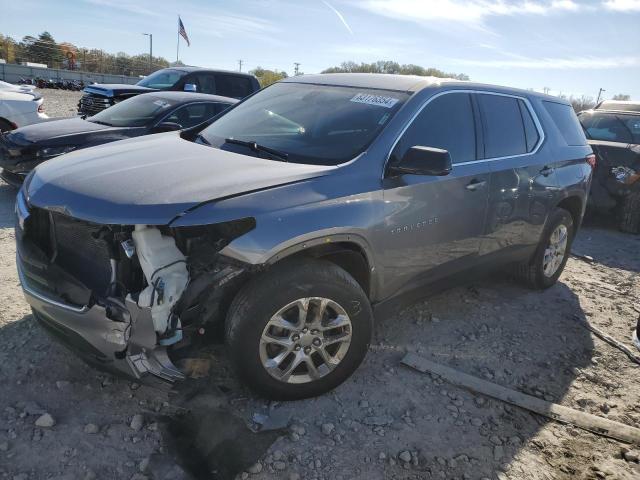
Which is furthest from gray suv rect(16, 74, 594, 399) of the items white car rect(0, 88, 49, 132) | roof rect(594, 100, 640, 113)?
roof rect(594, 100, 640, 113)

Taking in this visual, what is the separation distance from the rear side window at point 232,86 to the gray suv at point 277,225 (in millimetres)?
7938

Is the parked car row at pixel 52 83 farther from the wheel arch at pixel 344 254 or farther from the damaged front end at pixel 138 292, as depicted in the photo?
the wheel arch at pixel 344 254

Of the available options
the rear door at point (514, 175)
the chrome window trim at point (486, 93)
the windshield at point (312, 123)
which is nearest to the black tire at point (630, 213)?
the rear door at point (514, 175)

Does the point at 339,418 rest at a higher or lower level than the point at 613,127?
lower

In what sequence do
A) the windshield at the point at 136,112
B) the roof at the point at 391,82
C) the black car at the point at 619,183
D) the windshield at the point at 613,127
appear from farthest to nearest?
the windshield at the point at 613,127, the black car at the point at 619,183, the windshield at the point at 136,112, the roof at the point at 391,82

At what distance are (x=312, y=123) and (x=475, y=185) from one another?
1225 mm

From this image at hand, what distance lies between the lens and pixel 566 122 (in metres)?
4.87

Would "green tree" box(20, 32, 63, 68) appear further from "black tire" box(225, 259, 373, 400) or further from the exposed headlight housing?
"black tire" box(225, 259, 373, 400)

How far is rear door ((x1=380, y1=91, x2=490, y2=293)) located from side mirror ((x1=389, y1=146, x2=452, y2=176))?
0.26 feet

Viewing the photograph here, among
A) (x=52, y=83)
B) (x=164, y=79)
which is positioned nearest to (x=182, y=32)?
(x=52, y=83)

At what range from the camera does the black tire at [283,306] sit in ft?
8.41

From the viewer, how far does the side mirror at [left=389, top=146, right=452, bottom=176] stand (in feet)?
9.48

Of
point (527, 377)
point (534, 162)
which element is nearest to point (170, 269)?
point (527, 377)

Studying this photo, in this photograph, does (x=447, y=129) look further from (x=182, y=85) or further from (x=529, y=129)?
(x=182, y=85)
